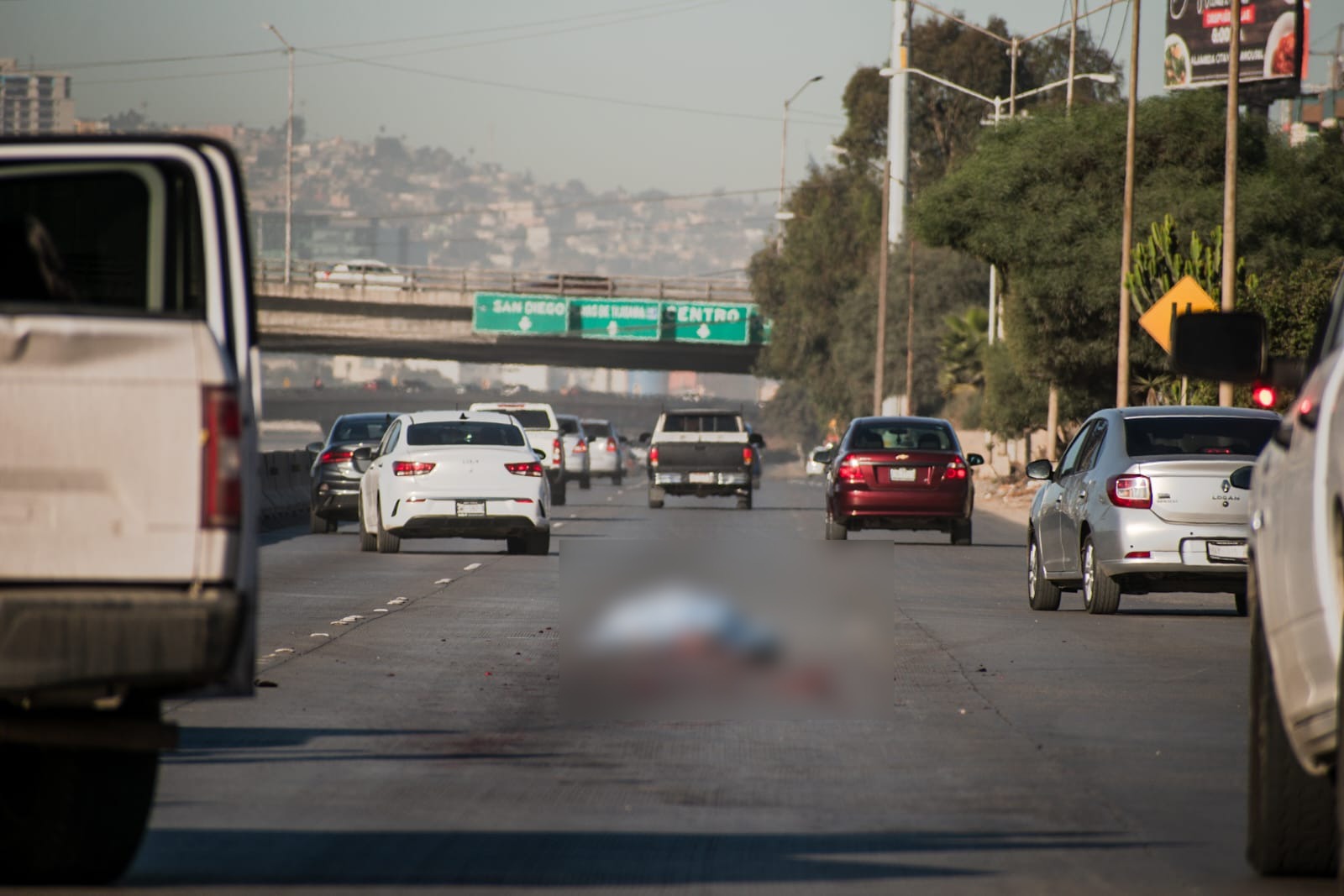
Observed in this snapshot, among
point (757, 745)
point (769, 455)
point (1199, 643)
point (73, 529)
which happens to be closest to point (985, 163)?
point (1199, 643)

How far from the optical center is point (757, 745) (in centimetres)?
986

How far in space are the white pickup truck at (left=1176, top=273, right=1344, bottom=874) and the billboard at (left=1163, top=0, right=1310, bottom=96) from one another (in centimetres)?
6903

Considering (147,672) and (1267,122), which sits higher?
(1267,122)

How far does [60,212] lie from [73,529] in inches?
76.4

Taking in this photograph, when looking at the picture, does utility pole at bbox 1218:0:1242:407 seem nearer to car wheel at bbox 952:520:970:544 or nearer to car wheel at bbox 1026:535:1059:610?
car wheel at bbox 952:520:970:544

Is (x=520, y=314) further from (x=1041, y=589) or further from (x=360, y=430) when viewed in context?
(x=1041, y=589)

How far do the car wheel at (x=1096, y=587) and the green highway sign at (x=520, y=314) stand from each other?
214 feet

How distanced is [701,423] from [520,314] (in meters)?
39.8

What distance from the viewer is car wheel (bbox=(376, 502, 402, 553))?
25312 mm

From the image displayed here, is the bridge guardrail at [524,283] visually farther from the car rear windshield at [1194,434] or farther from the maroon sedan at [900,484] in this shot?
the car rear windshield at [1194,434]

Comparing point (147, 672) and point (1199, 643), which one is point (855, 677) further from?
point (1199, 643)

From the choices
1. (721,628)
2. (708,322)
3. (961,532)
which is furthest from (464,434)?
(708,322)

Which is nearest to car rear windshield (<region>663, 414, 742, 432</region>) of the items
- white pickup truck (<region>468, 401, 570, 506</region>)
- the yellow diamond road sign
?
white pickup truck (<region>468, 401, 570, 506</region>)

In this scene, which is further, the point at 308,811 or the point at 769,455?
the point at 769,455
